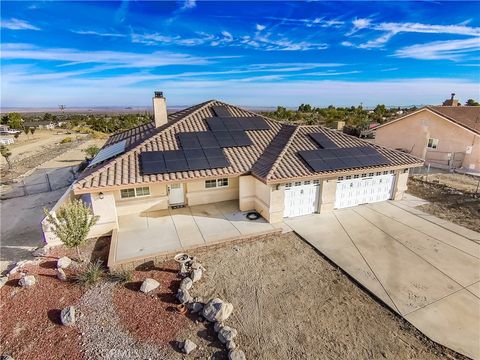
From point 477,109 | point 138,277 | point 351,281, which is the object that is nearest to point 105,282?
point 138,277

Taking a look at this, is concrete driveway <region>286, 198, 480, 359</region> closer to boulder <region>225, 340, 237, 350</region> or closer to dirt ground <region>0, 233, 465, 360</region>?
dirt ground <region>0, 233, 465, 360</region>

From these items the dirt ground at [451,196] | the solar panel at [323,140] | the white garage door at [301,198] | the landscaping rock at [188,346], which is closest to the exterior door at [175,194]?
the white garage door at [301,198]

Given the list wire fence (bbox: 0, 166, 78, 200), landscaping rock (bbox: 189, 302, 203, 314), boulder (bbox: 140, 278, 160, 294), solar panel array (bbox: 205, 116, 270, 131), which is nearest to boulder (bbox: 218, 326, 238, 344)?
landscaping rock (bbox: 189, 302, 203, 314)

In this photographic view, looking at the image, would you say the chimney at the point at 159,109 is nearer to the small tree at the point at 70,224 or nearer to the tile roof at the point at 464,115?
the small tree at the point at 70,224

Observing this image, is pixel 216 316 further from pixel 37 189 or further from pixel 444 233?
pixel 37 189

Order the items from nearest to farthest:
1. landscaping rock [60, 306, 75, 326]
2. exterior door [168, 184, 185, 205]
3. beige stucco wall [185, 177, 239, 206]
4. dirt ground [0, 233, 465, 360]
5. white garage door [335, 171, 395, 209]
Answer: dirt ground [0, 233, 465, 360]
landscaping rock [60, 306, 75, 326]
exterior door [168, 184, 185, 205]
white garage door [335, 171, 395, 209]
beige stucco wall [185, 177, 239, 206]

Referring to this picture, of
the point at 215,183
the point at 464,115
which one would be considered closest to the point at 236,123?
the point at 215,183

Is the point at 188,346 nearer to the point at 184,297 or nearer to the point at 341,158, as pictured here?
the point at 184,297
